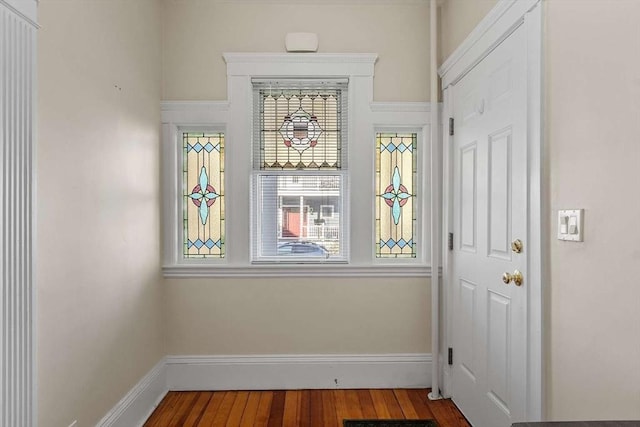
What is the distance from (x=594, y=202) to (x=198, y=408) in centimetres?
238

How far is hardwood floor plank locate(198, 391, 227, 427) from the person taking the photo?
2.27m

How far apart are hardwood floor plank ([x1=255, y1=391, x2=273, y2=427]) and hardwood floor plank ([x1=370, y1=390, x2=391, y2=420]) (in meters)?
0.67

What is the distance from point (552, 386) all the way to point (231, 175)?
211cm

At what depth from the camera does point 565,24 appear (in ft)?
4.64

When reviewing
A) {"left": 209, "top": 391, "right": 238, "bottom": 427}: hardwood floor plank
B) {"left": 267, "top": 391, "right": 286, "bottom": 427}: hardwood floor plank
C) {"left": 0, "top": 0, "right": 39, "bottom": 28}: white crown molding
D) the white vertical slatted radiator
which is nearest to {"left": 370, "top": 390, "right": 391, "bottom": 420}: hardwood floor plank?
{"left": 267, "top": 391, "right": 286, "bottom": 427}: hardwood floor plank

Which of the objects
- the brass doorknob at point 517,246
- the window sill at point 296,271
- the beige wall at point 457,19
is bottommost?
the window sill at point 296,271

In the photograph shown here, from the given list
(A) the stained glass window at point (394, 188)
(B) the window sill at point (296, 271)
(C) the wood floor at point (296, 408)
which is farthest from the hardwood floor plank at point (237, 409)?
(A) the stained glass window at point (394, 188)

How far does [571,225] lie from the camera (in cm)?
137

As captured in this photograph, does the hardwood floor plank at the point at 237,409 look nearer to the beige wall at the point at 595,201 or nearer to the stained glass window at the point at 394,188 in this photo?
the stained glass window at the point at 394,188

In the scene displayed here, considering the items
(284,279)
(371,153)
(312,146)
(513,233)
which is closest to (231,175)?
(312,146)

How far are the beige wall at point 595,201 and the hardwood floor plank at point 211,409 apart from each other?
1.80m

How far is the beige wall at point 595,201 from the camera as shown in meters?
1.14

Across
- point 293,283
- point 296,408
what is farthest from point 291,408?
point 293,283

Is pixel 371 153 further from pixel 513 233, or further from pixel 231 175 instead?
pixel 513 233
